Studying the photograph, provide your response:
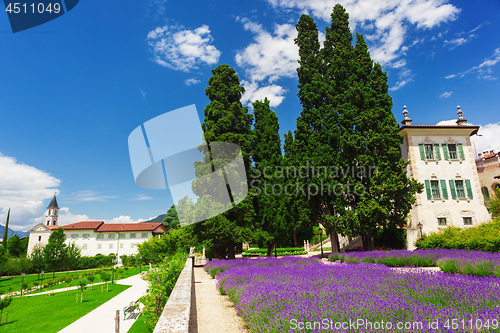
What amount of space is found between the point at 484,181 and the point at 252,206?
3218 centimetres

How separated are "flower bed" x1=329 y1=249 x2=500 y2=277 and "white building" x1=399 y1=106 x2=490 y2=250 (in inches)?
416

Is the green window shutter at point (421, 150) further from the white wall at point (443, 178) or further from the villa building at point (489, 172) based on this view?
the villa building at point (489, 172)

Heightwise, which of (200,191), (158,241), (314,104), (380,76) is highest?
(380,76)

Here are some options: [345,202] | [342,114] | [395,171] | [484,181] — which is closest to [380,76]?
[342,114]

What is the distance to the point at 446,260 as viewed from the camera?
9.20m

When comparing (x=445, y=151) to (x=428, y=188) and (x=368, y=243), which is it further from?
(x=368, y=243)

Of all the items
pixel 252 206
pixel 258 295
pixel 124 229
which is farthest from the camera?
pixel 124 229

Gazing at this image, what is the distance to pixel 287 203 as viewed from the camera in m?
19.0

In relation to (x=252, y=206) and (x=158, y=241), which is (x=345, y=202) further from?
(x=158, y=241)

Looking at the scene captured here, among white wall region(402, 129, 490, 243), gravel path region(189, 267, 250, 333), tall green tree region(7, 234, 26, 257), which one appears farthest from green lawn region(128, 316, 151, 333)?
tall green tree region(7, 234, 26, 257)

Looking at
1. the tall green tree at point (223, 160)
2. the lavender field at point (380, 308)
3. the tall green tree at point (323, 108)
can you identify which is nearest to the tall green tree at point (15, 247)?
the tall green tree at point (223, 160)

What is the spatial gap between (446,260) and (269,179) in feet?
39.1

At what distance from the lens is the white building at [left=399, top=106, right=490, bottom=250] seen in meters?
22.5

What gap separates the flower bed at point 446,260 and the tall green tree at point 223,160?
7.21 metres
